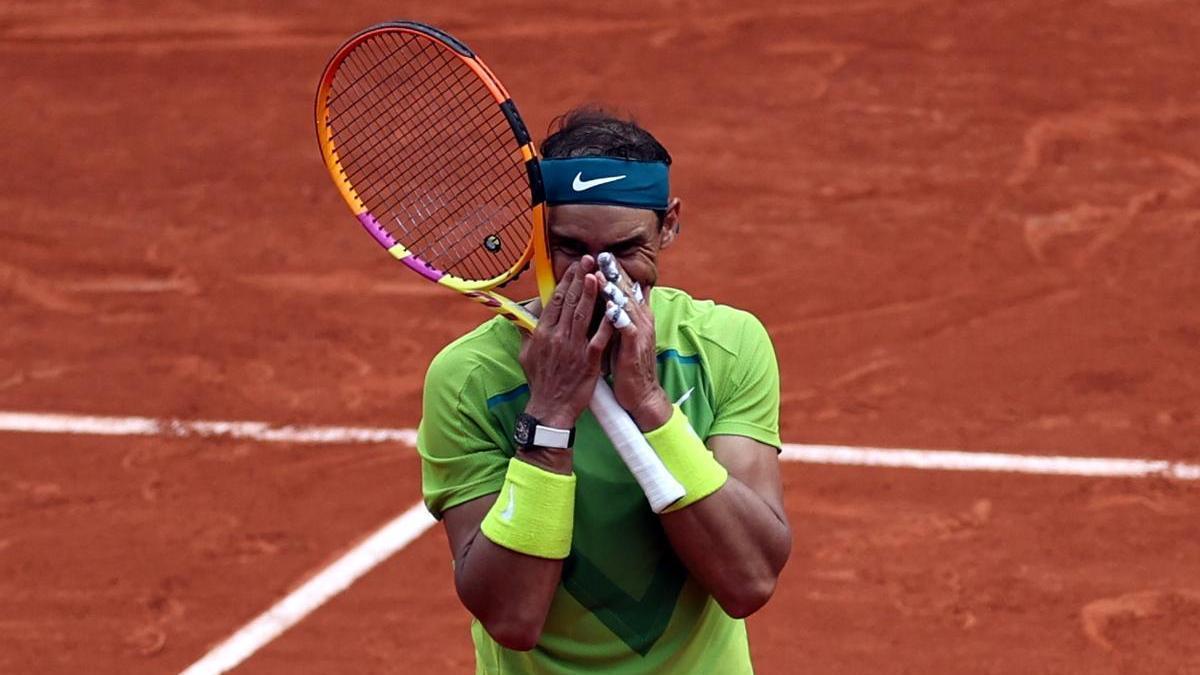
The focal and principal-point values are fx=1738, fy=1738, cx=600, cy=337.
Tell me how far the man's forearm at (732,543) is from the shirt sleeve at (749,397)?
0.14 meters

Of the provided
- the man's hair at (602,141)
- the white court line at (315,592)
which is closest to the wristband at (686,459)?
the man's hair at (602,141)

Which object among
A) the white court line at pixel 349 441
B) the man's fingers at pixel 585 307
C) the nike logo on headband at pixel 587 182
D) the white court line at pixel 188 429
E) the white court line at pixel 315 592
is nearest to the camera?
the man's fingers at pixel 585 307

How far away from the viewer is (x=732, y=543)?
11.3 feet

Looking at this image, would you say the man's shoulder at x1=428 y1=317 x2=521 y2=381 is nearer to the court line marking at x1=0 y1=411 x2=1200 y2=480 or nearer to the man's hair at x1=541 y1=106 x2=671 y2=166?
the man's hair at x1=541 y1=106 x2=671 y2=166

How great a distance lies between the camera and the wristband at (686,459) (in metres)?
3.36

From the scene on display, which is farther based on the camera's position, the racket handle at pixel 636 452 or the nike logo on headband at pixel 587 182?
the nike logo on headband at pixel 587 182

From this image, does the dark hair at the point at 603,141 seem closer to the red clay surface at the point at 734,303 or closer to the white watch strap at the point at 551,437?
the white watch strap at the point at 551,437

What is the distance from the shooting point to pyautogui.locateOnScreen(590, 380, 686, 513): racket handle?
336 cm

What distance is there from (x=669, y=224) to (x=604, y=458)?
0.52m

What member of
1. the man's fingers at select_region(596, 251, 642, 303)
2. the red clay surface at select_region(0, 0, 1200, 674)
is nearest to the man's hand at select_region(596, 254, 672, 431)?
the man's fingers at select_region(596, 251, 642, 303)

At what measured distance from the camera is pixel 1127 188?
9.36m

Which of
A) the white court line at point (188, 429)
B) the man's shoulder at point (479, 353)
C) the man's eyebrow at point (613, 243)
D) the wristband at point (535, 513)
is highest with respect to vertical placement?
the man's eyebrow at point (613, 243)

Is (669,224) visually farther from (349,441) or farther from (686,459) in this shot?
(349,441)

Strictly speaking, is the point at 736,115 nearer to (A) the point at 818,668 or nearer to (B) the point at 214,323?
(B) the point at 214,323
